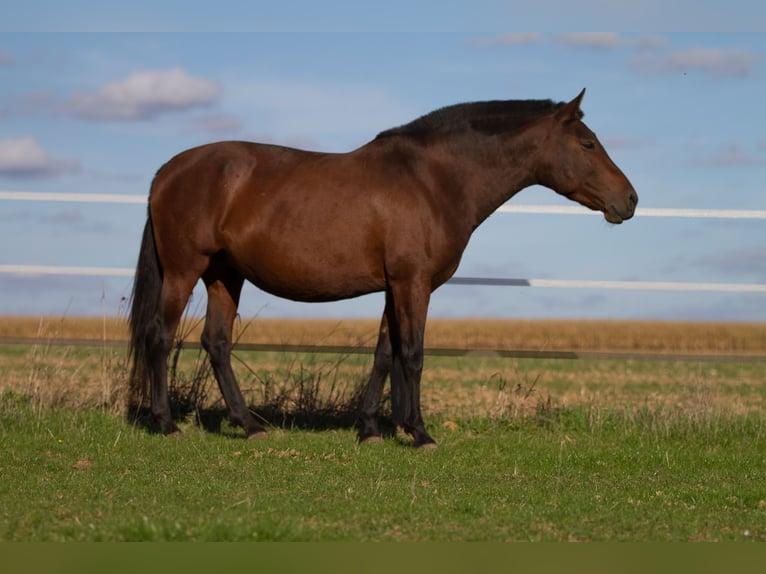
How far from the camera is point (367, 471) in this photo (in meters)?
6.04

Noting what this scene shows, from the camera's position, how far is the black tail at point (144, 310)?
A: 7.71 m

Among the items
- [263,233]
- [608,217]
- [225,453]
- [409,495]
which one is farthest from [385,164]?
[409,495]

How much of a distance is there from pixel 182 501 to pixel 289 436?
2.52 metres

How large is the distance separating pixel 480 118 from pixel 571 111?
68cm

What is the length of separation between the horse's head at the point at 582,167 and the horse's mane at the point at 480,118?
0.19m

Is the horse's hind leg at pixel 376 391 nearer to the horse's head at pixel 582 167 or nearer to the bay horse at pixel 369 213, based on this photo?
the bay horse at pixel 369 213

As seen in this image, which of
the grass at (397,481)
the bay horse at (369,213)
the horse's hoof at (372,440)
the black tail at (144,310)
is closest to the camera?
the grass at (397,481)

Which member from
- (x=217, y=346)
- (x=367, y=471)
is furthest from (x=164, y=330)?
(x=367, y=471)

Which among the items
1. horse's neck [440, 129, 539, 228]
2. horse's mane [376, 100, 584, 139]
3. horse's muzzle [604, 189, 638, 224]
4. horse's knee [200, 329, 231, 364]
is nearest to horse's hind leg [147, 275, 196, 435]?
horse's knee [200, 329, 231, 364]

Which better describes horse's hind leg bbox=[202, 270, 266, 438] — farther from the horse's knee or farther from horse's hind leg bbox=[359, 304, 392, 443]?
horse's hind leg bbox=[359, 304, 392, 443]

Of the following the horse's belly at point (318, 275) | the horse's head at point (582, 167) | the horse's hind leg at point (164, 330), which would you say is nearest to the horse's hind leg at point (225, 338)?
the horse's hind leg at point (164, 330)

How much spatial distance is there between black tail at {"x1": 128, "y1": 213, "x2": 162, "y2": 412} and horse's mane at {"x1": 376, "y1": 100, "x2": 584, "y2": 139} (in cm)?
206

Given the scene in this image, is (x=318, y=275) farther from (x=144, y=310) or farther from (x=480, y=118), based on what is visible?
(x=480, y=118)

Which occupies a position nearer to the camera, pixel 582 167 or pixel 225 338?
pixel 582 167
